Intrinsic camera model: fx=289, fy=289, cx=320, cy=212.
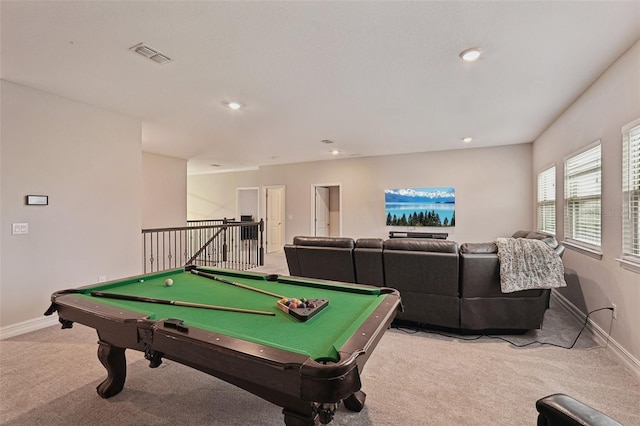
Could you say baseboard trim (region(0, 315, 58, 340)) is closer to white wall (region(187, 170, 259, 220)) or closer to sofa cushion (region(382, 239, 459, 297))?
sofa cushion (region(382, 239, 459, 297))

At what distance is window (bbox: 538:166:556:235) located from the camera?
4.60 meters

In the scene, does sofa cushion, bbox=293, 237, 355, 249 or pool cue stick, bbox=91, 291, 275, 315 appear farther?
sofa cushion, bbox=293, 237, 355, 249

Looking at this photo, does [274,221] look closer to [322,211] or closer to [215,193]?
[322,211]

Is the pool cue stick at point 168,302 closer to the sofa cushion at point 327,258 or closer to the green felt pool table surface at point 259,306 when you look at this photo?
the green felt pool table surface at point 259,306

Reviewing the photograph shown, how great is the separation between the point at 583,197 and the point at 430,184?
3348 millimetres

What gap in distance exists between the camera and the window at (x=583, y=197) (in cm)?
309

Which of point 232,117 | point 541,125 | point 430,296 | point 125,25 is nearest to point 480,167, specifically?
point 541,125

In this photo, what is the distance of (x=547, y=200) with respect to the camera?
4906 millimetres

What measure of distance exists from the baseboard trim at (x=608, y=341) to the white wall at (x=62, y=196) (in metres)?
5.46

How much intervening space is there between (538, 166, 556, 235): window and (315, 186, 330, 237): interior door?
502cm

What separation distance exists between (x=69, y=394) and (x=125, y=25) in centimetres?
267

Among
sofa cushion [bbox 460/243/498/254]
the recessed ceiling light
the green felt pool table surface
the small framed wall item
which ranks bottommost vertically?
the green felt pool table surface

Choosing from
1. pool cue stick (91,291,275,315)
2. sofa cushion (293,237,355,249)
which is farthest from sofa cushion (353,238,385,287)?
pool cue stick (91,291,275,315)

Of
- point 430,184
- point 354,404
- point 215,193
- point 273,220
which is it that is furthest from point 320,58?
point 215,193
